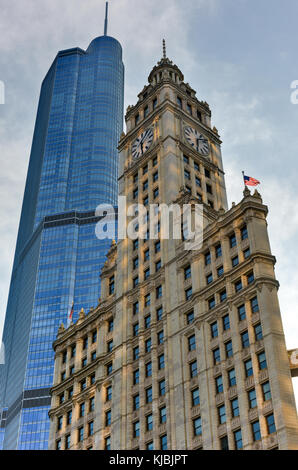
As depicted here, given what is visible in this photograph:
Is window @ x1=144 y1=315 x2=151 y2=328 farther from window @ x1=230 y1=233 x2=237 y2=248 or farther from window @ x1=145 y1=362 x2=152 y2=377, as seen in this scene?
window @ x1=230 y1=233 x2=237 y2=248

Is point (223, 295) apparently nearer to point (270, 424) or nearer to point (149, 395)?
point (149, 395)

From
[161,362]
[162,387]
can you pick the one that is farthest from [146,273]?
[162,387]

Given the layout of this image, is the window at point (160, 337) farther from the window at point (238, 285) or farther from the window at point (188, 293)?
the window at point (238, 285)

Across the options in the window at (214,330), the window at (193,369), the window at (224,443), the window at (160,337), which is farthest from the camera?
the window at (160,337)

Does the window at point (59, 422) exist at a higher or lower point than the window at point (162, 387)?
higher

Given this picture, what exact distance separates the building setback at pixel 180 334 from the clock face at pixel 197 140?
275 mm

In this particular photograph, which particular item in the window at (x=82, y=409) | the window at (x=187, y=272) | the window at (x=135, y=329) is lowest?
the window at (x=82, y=409)

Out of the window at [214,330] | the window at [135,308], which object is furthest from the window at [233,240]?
the window at [135,308]

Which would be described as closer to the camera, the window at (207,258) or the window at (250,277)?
the window at (250,277)

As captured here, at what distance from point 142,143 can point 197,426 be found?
5463cm

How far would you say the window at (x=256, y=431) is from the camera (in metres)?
63.0

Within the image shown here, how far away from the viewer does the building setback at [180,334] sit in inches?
2628

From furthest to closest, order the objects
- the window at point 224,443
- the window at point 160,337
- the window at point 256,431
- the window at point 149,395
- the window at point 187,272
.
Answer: the window at point 187,272 → the window at point 160,337 → the window at point 149,395 → the window at point 224,443 → the window at point 256,431

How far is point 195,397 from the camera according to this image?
7269cm
